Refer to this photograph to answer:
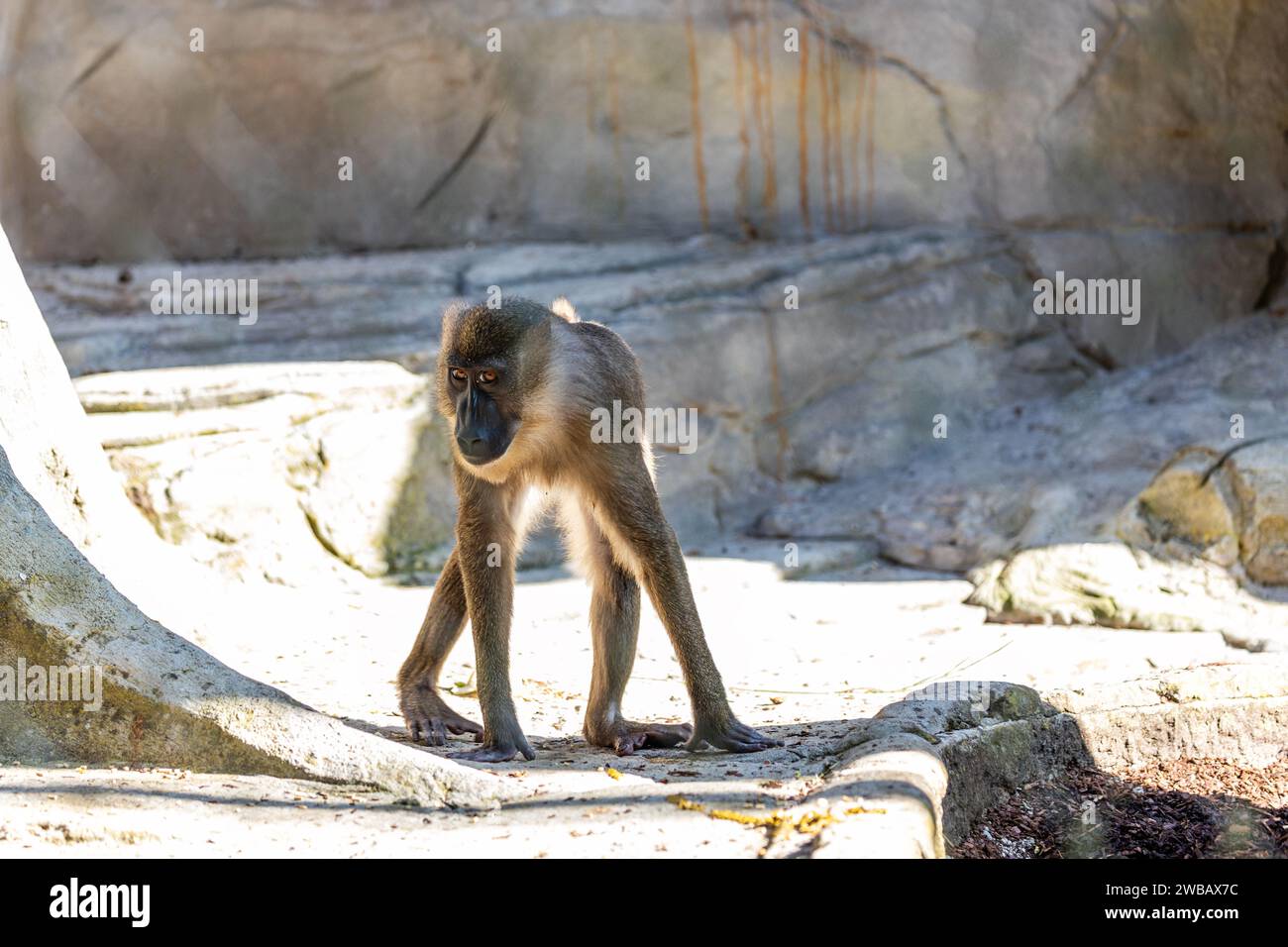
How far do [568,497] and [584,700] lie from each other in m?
1.14

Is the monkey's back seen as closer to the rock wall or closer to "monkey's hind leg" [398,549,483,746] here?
"monkey's hind leg" [398,549,483,746]

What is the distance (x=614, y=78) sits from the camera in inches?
419

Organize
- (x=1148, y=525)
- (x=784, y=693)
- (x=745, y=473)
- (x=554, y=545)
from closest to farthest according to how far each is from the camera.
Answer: (x=784, y=693)
(x=1148, y=525)
(x=554, y=545)
(x=745, y=473)

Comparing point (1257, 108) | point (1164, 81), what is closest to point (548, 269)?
point (1164, 81)

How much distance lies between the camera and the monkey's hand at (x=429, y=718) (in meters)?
5.42

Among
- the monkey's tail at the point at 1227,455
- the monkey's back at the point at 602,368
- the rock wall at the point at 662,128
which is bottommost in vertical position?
the monkey's tail at the point at 1227,455

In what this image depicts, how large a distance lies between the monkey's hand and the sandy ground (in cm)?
9

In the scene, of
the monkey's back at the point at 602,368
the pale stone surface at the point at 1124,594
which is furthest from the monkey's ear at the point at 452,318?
the pale stone surface at the point at 1124,594

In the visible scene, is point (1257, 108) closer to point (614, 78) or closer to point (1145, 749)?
point (614, 78)

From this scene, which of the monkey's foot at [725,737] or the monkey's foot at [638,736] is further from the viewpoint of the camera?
the monkey's foot at [638,736]

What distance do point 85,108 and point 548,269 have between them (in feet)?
13.1

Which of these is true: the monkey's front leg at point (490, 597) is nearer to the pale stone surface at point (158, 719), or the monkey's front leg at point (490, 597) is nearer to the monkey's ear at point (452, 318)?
the monkey's ear at point (452, 318)

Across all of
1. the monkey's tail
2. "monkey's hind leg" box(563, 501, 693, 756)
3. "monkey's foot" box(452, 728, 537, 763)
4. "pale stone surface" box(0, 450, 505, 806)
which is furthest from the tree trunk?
the monkey's tail

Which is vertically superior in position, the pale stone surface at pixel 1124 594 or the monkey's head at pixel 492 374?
the monkey's head at pixel 492 374
